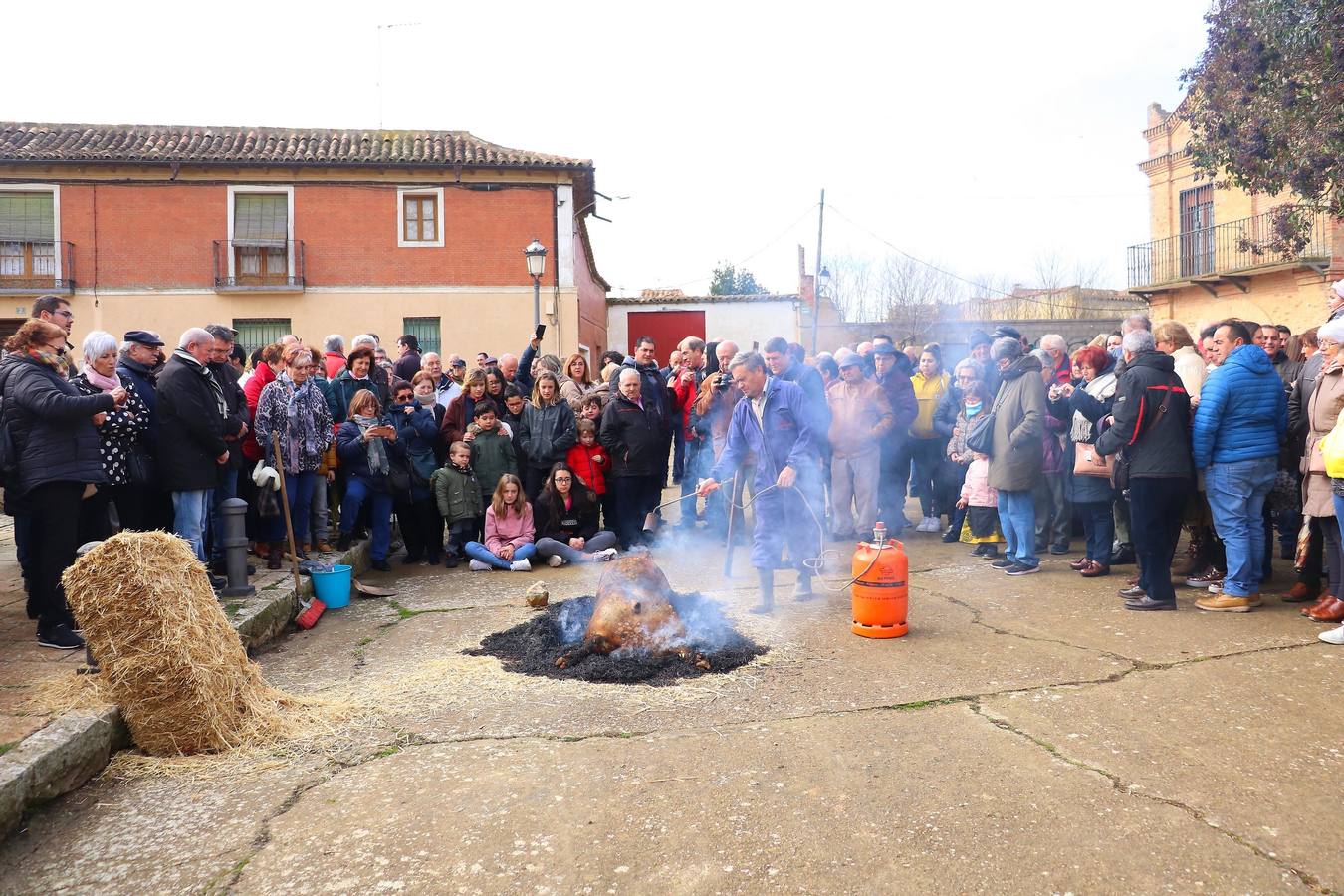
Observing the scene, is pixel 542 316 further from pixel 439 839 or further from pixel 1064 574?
pixel 439 839

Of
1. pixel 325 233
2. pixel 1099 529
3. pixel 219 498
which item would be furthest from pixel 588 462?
pixel 325 233

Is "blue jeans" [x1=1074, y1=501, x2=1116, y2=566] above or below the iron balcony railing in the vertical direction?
below

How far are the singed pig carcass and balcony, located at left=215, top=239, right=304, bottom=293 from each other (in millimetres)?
19764

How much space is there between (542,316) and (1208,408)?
63.3 feet

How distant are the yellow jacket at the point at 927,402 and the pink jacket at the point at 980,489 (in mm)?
1433

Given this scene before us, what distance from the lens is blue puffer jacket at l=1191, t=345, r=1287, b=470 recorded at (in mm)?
6230

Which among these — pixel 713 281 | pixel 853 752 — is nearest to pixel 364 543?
pixel 853 752

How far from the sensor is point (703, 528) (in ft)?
33.3

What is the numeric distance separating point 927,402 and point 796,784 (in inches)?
276

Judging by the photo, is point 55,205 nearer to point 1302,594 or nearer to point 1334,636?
point 1302,594

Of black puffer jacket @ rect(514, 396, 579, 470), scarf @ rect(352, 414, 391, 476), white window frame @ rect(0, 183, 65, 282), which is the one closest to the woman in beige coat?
black puffer jacket @ rect(514, 396, 579, 470)

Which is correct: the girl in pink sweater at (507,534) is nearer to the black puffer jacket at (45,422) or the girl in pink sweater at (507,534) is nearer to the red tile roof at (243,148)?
the black puffer jacket at (45,422)

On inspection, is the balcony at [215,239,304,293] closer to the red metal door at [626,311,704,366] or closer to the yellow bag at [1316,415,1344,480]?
the red metal door at [626,311,704,366]

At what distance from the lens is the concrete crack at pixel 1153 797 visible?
9.82 feet
